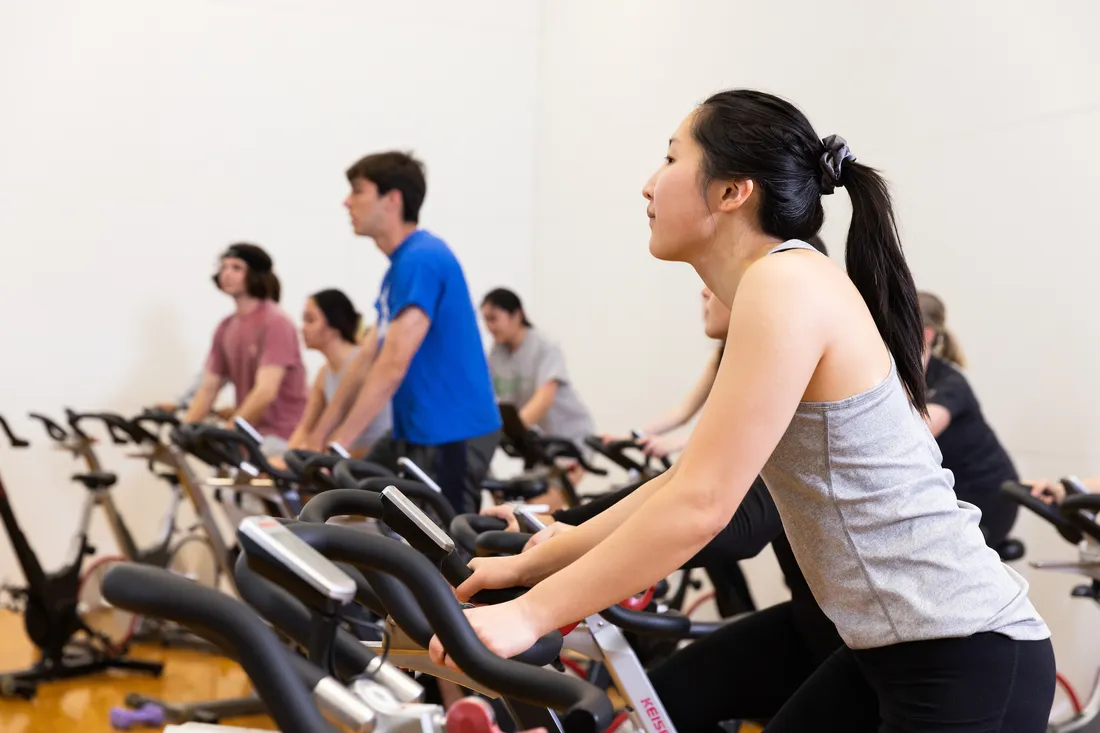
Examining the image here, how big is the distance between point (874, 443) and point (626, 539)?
11.7 inches

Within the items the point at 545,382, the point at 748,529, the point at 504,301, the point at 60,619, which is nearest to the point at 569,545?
the point at 748,529

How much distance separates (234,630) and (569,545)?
651 millimetres

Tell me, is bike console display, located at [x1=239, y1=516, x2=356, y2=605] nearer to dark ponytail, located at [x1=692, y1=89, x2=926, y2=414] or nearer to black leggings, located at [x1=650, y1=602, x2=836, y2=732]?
dark ponytail, located at [x1=692, y1=89, x2=926, y2=414]

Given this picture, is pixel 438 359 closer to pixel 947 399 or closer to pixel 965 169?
pixel 947 399

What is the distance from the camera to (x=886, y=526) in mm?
1217

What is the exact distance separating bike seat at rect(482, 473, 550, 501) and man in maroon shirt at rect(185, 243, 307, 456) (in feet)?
5.15

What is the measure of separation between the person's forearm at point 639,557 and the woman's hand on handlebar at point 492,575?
0.19 m

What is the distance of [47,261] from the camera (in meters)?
6.37

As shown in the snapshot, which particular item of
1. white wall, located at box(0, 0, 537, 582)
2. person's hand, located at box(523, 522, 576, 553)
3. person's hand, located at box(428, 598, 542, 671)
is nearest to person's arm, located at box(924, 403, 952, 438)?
person's hand, located at box(523, 522, 576, 553)

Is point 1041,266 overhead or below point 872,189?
below

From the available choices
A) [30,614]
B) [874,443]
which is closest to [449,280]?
[30,614]

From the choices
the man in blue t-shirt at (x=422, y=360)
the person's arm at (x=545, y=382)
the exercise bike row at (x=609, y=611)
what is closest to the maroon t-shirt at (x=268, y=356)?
the person's arm at (x=545, y=382)

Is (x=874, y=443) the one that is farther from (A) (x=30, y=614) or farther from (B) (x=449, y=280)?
(A) (x=30, y=614)

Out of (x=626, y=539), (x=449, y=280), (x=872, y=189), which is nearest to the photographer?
(x=626, y=539)
